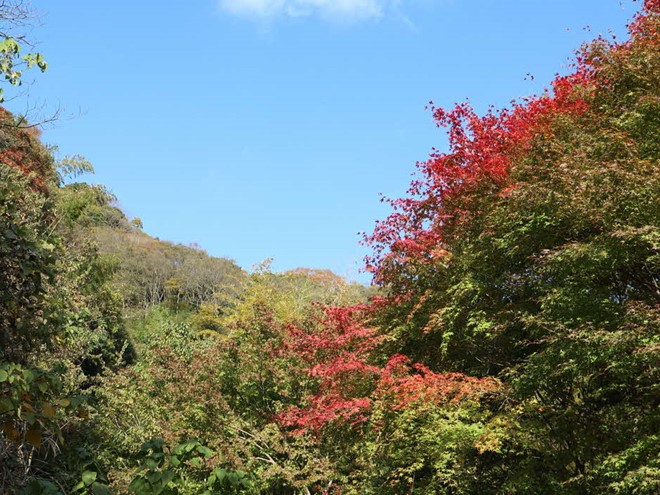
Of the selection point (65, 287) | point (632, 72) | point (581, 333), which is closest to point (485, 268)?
point (581, 333)

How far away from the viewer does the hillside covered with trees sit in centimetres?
618

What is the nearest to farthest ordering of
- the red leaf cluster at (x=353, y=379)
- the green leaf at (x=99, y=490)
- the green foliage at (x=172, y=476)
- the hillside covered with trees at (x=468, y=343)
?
1. the green leaf at (x=99, y=490)
2. the green foliage at (x=172, y=476)
3. the hillside covered with trees at (x=468, y=343)
4. the red leaf cluster at (x=353, y=379)

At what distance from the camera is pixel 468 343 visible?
9.57 metres

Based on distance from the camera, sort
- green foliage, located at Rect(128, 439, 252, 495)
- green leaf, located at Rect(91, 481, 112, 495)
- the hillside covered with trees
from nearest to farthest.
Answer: green leaf, located at Rect(91, 481, 112, 495)
green foliage, located at Rect(128, 439, 252, 495)
the hillside covered with trees

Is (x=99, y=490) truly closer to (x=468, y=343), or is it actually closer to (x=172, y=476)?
(x=172, y=476)

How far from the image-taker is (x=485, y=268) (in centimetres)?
902

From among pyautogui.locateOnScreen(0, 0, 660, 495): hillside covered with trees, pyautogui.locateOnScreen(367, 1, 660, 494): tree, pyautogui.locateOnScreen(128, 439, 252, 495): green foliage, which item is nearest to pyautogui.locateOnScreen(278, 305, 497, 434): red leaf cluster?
pyautogui.locateOnScreen(0, 0, 660, 495): hillside covered with trees

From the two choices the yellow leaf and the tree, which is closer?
the yellow leaf

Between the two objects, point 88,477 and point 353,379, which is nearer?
point 88,477

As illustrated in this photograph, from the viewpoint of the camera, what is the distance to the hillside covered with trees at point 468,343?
6.18 metres

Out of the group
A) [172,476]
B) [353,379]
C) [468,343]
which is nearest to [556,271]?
[468,343]

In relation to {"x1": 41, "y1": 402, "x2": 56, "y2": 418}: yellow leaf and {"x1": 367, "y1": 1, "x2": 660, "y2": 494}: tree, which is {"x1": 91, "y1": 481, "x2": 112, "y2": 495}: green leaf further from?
{"x1": 367, "y1": 1, "x2": 660, "y2": 494}: tree

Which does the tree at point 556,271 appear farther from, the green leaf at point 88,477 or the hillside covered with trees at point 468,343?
the green leaf at point 88,477

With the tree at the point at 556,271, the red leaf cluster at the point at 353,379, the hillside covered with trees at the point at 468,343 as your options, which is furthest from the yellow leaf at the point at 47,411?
the red leaf cluster at the point at 353,379
